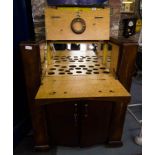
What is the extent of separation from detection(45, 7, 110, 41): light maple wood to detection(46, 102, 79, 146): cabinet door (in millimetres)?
819

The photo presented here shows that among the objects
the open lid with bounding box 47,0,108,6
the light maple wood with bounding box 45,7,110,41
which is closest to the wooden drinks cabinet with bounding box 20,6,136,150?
the light maple wood with bounding box 45,7,110,41

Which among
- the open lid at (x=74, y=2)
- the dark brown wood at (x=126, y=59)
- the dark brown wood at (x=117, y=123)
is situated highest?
the open lid at (x=74, y=2)

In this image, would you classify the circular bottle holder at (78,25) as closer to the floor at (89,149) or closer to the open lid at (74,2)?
the open lid at (74,2)

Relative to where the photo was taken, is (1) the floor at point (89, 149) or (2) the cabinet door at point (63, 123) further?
(1) the floor at point (89, 149)

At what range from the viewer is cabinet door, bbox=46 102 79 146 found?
1.39m

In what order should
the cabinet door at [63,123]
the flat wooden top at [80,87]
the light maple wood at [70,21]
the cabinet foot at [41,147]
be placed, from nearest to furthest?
1. the flat wooden top at [80,87]
2. the cabinet door at [63,123]
3. the cabinet foot at [41,147]
4. the light maple wood at [70,21]

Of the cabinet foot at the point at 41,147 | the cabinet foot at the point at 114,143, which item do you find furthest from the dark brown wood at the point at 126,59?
the cabinet foot at the point at 41,147

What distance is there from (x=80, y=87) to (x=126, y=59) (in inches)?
16.7

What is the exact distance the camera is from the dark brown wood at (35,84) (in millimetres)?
1341

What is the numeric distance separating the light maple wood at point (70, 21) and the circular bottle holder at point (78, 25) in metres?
0.03

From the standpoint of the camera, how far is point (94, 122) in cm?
147

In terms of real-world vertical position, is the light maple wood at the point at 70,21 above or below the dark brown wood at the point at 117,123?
above

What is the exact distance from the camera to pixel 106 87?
1419 millimetres

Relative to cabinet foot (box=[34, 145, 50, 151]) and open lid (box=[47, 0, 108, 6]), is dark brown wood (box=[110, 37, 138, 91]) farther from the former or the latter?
cabinet foot (box=[34, 145, 50, 151])
